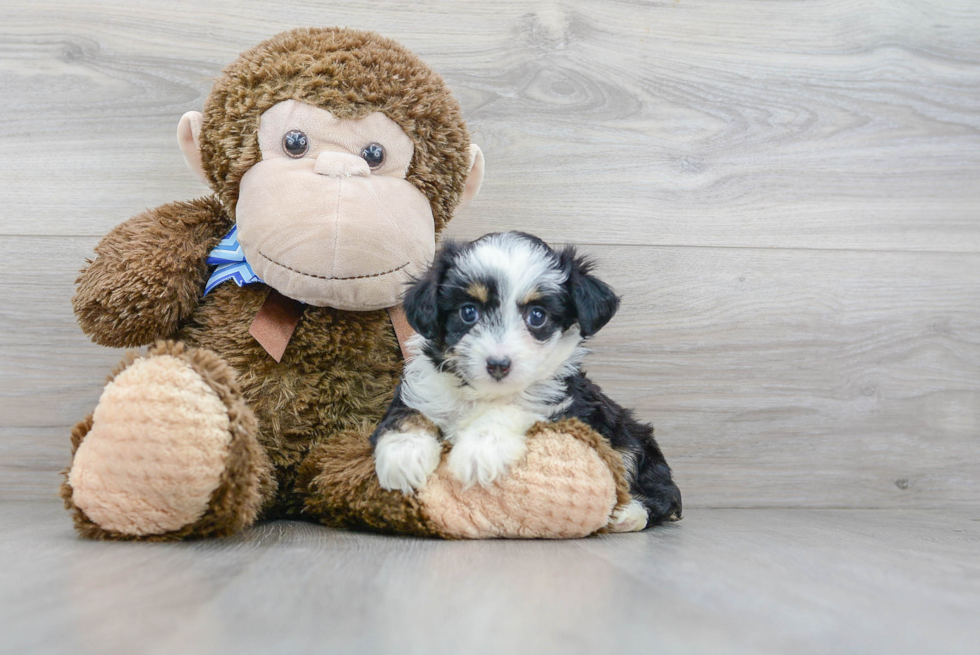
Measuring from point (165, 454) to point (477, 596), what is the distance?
514 millimetres

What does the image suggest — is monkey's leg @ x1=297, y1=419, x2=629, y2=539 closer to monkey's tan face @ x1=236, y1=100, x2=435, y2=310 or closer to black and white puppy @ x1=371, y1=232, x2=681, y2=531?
black and white puppy @ x1=371, y1=232, x2=681, y2=531

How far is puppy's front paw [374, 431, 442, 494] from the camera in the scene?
49.4 inches

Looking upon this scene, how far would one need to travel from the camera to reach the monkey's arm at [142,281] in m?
1.42

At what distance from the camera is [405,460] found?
125 cm

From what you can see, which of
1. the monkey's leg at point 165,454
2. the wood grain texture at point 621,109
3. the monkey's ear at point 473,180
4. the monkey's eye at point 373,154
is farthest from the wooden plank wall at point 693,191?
the monkey's leg at point 165,454

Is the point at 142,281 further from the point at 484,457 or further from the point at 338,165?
the point at 484,457

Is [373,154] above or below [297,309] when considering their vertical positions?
above

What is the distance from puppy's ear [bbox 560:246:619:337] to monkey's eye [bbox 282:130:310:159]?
513 mm

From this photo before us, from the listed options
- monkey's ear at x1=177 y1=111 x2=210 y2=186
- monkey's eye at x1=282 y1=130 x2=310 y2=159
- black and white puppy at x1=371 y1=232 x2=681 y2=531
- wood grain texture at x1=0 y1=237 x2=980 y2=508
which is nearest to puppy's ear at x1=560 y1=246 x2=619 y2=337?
black and white puppy at x1=371 y1=232 x2=681 y2=531

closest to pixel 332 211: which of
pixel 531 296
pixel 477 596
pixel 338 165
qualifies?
pixel 338 165

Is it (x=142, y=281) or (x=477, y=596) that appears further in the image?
(x=142, y=281)

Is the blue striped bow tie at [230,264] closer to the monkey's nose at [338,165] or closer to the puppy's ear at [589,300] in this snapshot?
the monkey's nose at [338,165]

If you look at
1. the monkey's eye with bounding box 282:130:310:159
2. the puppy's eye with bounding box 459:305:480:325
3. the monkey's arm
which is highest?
the monkey's eye with bounding box 282:130:310:159

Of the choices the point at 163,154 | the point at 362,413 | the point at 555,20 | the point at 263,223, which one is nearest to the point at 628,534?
the point at 362,413
